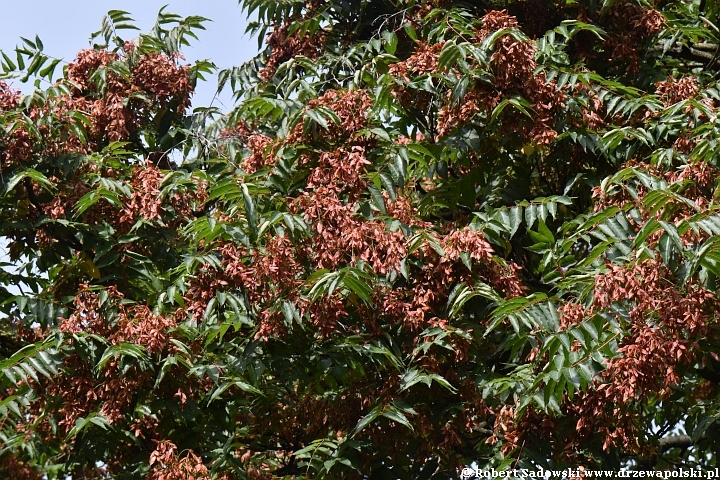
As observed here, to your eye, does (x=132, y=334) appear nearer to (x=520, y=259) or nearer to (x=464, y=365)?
(x=464, y=365)

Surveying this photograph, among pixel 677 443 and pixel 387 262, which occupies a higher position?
pixel 387 262

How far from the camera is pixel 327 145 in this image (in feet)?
16.3

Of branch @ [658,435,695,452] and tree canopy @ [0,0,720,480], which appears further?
branch @ [658,435,695,452]

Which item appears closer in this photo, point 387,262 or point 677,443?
point 387,262

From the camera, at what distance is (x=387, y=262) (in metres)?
4.41

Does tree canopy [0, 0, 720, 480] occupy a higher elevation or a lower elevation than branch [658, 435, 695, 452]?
higher

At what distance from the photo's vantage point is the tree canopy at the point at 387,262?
426 cm

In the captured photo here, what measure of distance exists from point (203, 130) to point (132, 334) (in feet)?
6.28

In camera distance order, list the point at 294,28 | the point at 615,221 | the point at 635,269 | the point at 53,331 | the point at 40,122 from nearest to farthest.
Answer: the point at 635,269 → the point at 615,221 → the point at 53,331 → the point at 40,122 → the point at 294,28

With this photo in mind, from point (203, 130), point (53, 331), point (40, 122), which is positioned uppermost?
point (40, 122)

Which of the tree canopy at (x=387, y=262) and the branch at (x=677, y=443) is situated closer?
the tree canopy at (x=387, y=262)

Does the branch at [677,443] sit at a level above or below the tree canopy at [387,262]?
below

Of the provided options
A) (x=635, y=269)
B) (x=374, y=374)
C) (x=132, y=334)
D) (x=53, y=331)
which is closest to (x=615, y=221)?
(x=635, y=269)

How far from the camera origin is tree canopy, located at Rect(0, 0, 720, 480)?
14.0ft
